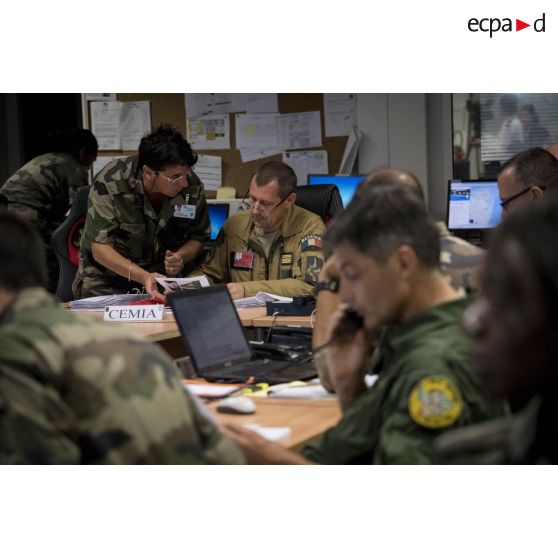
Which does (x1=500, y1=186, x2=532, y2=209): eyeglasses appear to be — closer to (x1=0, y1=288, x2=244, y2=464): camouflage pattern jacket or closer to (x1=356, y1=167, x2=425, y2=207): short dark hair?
(x1=356, y1=167, x2=425, y2=207): short dark hair

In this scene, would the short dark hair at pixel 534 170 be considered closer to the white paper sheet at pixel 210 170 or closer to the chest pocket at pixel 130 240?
the chest pocket at pixel 130 240

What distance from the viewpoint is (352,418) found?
6.48 feet

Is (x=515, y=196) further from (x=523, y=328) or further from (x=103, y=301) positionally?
(x=523, y=328)

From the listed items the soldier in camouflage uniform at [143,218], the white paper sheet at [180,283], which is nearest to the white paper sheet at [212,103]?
the soldier in camouflage uniform at [143,218]

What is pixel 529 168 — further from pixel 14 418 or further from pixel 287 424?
pixel 14 418

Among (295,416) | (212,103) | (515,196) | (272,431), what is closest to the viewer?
(272,431)

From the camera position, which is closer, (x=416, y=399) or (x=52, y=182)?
(x=416, y=399)

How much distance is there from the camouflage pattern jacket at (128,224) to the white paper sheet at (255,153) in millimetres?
1936

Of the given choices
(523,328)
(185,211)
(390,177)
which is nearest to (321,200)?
(185,211)

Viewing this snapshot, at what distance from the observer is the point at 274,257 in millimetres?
4660

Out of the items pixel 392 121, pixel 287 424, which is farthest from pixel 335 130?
pixel 287 424

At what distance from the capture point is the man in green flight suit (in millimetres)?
1717

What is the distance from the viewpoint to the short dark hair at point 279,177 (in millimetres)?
4582

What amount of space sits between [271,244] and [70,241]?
116cm
